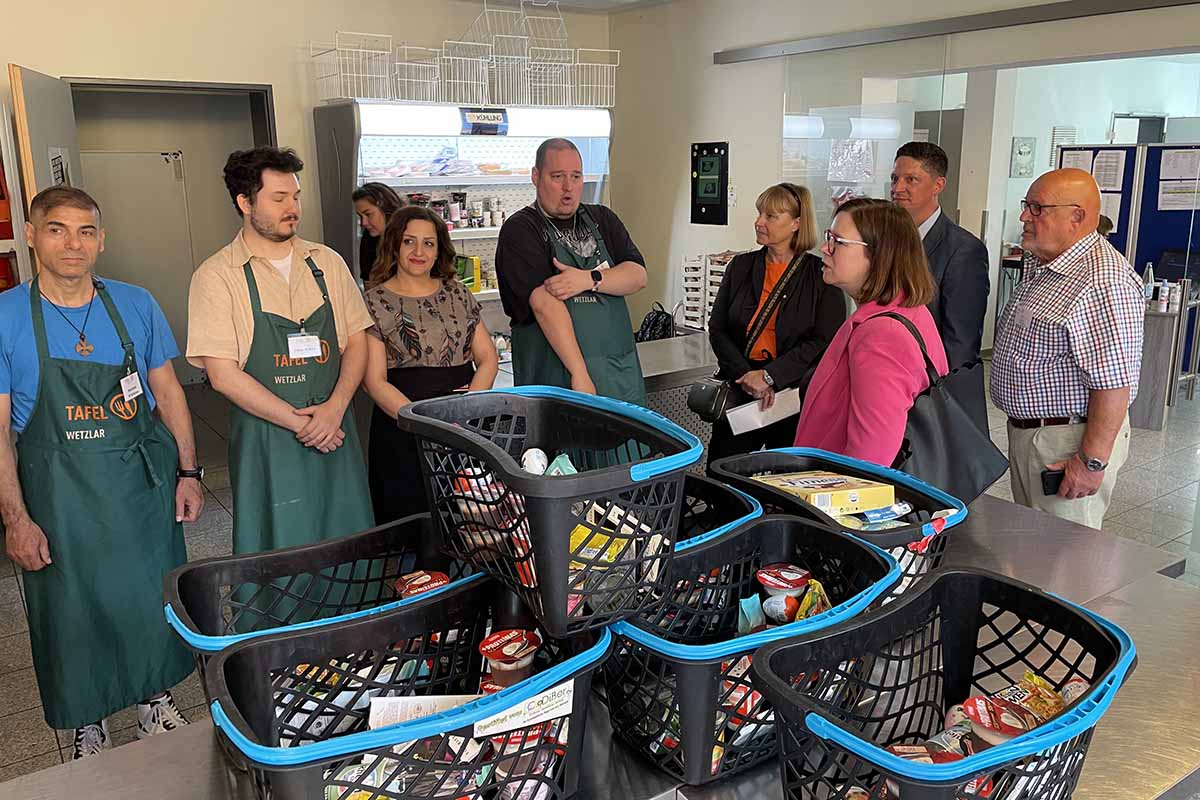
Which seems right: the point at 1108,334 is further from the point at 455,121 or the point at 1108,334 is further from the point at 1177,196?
the point at 1177,196

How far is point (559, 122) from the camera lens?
6641 mm

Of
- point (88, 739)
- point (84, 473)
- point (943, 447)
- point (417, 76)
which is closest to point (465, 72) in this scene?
point (417, 76)

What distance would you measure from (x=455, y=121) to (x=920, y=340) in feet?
15.5

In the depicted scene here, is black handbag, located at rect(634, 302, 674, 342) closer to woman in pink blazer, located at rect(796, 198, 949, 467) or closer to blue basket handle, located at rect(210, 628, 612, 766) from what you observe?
woman in pink blazer, located at rect(796, 198, 949, 467)

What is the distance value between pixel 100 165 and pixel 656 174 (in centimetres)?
428

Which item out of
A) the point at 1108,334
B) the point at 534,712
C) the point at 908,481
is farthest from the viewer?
the point at 1108,334

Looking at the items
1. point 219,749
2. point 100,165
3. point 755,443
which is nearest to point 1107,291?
point 755,443

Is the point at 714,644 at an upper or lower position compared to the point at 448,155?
lower

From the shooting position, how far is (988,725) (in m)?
1.07

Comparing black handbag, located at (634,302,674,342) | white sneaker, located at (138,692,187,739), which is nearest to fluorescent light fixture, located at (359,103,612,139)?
black handbag, located at (634,302,674,342)

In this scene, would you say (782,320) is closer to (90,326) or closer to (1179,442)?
(90,326)

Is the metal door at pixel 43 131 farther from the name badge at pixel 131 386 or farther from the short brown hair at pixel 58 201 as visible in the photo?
the name badge at pixel 131 386

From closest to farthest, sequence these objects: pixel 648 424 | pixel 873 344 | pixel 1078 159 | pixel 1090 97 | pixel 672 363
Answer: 1. pixel 648 424
2. pixel 873 344
3. pixel 672 363
4. pixel 1078 159
5. pixel 1090 97

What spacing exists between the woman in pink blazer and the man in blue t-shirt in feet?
5.99
